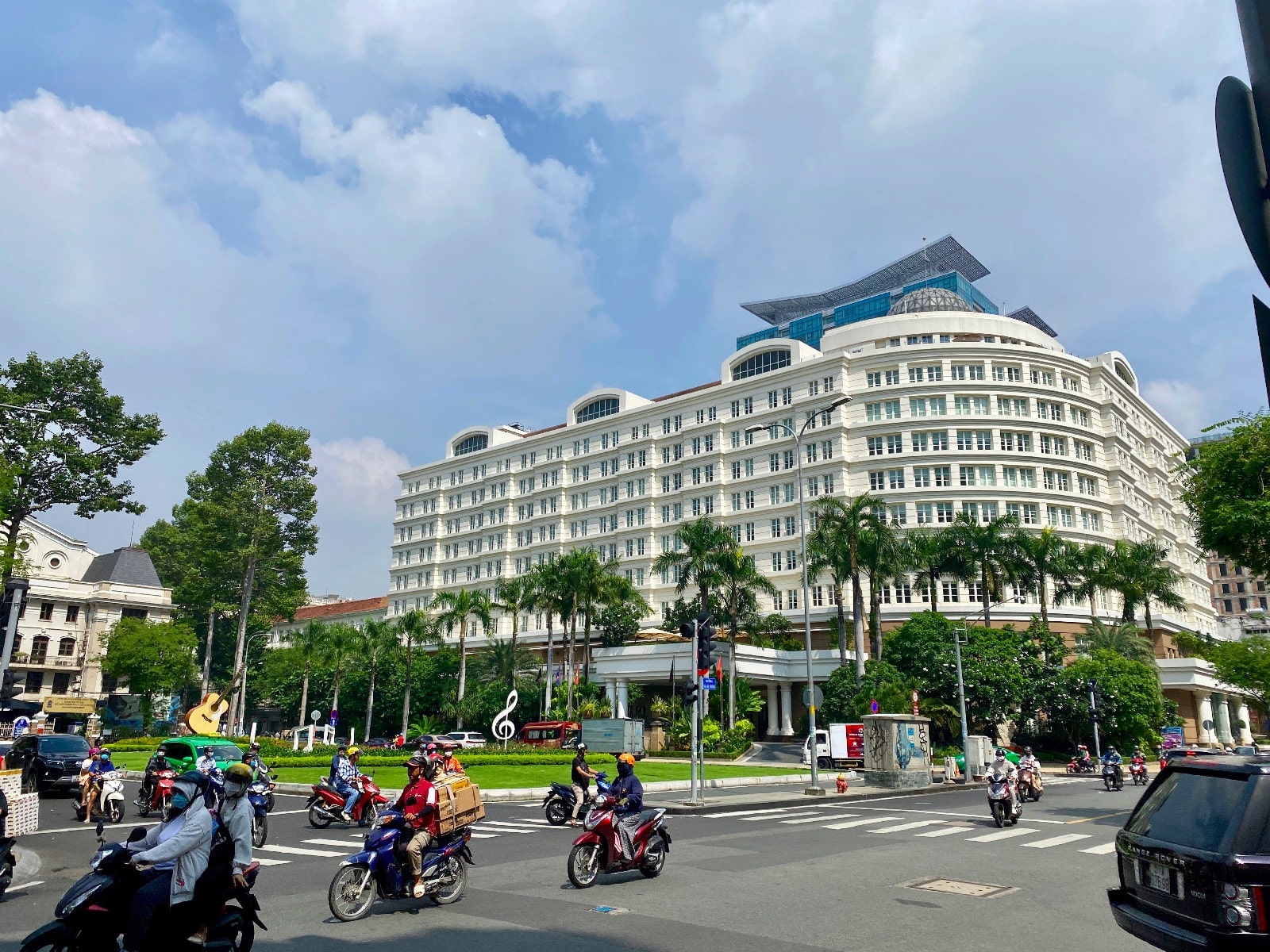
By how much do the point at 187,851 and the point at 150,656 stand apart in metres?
63.4

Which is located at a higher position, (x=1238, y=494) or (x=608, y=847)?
(x=1238, y=494)

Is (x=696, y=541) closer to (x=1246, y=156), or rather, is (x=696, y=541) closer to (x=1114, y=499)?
(x=1114, y=499)

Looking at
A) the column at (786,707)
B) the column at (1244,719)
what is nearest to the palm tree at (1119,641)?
the column at (1244,719)

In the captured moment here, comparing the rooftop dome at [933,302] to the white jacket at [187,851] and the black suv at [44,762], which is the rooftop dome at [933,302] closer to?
the black suv at [44,762]

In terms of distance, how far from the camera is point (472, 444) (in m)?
97.1

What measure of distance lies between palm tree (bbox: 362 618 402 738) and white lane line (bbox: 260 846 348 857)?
179ft

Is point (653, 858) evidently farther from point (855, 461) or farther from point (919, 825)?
point (855, 461)

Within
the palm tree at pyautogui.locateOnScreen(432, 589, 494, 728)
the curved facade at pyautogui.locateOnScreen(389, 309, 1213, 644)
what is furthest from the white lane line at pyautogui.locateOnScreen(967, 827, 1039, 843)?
the palm tree at pyautogui.locateOnScreen(432, 589, 494, 728)

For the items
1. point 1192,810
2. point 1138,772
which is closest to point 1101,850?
point 1192,810

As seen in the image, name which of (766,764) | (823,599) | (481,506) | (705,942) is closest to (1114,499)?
(823,599)

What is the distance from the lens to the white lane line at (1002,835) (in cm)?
1647

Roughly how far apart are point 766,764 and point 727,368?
39.2 m

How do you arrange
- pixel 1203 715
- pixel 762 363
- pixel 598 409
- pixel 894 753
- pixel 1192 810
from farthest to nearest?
pixel 598 409 < pixel 762 363 < pixel 1203 715 < pixel 894 753 < pixel 1192 810

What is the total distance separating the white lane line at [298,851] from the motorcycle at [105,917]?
7.56m
